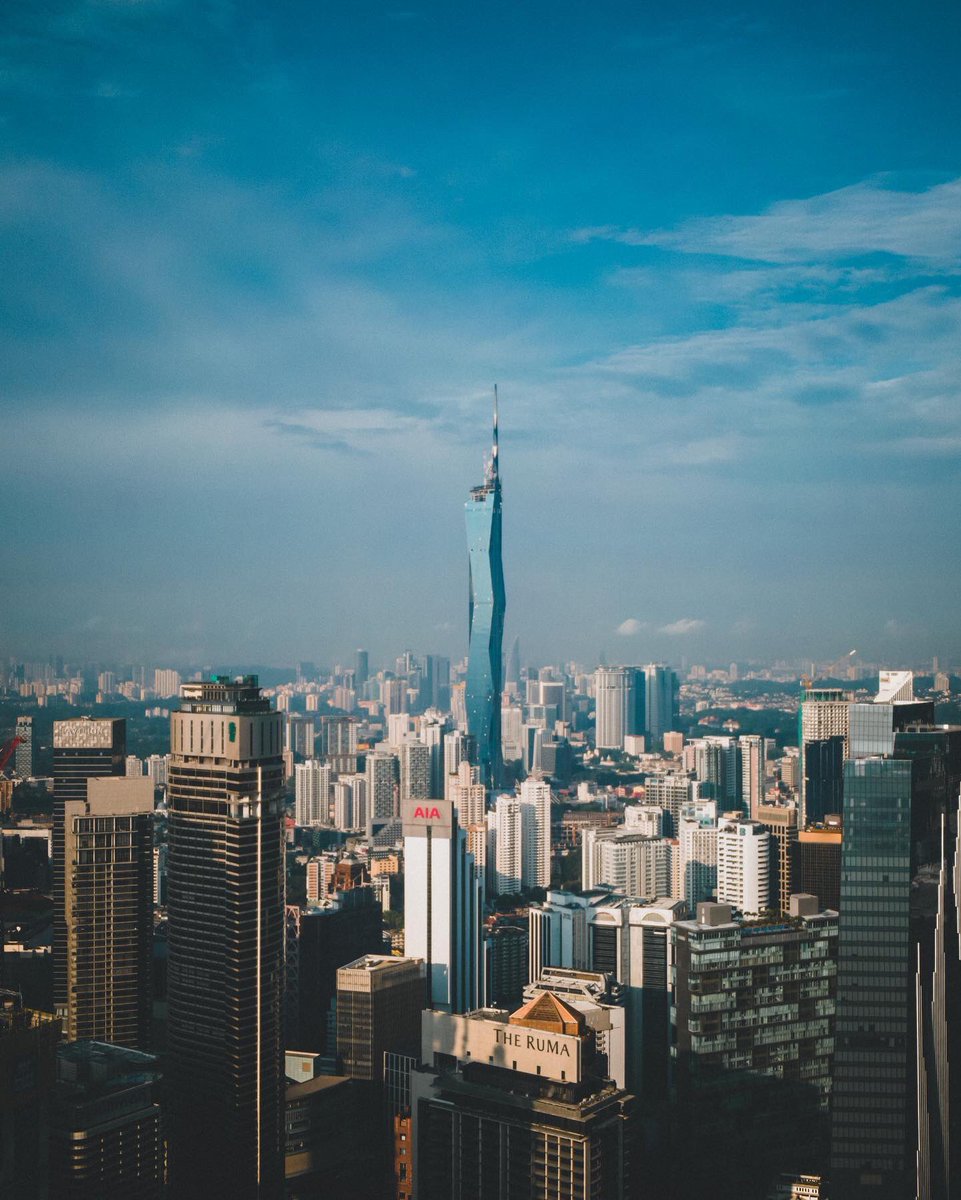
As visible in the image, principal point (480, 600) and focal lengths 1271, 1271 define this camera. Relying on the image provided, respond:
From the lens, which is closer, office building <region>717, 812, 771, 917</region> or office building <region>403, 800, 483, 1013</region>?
office building <region>403, 800, 483, 1013</region>

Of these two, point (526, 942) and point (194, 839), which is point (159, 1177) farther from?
point (526, 942)

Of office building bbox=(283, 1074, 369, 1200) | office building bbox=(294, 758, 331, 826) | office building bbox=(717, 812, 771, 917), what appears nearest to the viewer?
office building bbox=(283, 1074, 369, 1200)

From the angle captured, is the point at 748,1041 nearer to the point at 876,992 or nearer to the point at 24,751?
the point at 876,992

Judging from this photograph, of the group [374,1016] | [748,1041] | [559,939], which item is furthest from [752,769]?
[748,1041]

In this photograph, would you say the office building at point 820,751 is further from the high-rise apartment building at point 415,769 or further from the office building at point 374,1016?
the high-rise apartment building at point 415,769

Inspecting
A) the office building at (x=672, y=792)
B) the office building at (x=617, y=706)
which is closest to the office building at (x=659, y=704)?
the office building at (x=617, y=706)

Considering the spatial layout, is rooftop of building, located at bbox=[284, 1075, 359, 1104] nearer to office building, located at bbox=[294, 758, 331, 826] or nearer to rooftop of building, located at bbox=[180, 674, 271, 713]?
rooftop of building, located at bbox=[180, 674, 271, 713]

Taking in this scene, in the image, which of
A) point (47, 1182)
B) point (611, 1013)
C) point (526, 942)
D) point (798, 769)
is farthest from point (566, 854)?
point (47, 1182)

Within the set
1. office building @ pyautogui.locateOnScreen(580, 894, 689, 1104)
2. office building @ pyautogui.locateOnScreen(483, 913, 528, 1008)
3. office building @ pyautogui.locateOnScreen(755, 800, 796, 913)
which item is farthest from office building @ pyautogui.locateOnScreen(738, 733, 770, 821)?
office building @ pyautogui.locateOnScreen(483, 913, 528, 1008)
